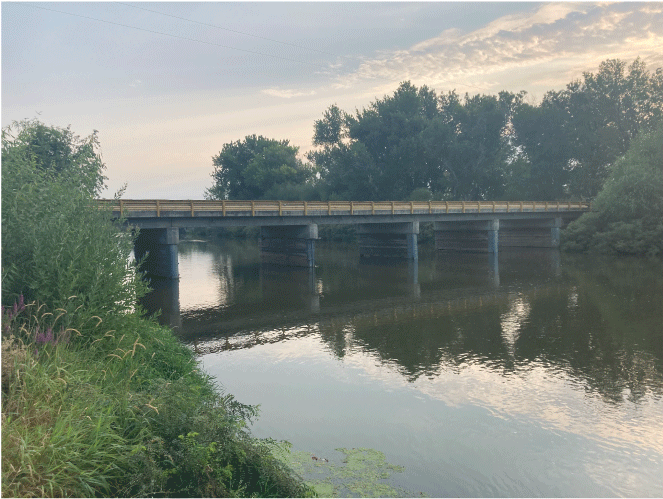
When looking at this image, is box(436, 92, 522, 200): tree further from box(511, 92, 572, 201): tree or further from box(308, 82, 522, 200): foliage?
box(511, 92, 572, 201): tree

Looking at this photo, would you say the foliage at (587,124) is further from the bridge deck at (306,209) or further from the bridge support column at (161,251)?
the bridge support column at (161,251)

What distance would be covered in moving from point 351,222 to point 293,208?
586cm

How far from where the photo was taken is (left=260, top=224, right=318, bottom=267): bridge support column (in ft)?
143

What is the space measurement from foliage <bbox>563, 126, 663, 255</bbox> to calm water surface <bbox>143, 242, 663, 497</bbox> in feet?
56.7

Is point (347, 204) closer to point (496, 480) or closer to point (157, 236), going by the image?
point (157, 236)

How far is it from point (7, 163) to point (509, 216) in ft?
161

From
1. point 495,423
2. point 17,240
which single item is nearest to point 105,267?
point 17,240

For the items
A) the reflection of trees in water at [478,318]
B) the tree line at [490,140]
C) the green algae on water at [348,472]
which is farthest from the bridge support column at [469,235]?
the green algae on water at [348,472]

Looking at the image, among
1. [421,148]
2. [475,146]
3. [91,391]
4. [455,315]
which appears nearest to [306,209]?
[455,315]

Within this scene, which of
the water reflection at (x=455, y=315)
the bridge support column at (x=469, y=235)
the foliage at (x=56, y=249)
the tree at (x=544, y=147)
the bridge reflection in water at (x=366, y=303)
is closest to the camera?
the foliage at (x=56, y=249)

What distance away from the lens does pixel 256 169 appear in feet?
335

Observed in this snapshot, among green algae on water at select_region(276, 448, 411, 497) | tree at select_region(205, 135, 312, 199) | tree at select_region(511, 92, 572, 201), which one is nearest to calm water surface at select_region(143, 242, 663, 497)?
green algae on water at select_region(276, 448, 411, 497)

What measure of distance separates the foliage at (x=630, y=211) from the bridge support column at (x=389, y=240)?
686 inches

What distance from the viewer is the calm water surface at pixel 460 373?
982cm
